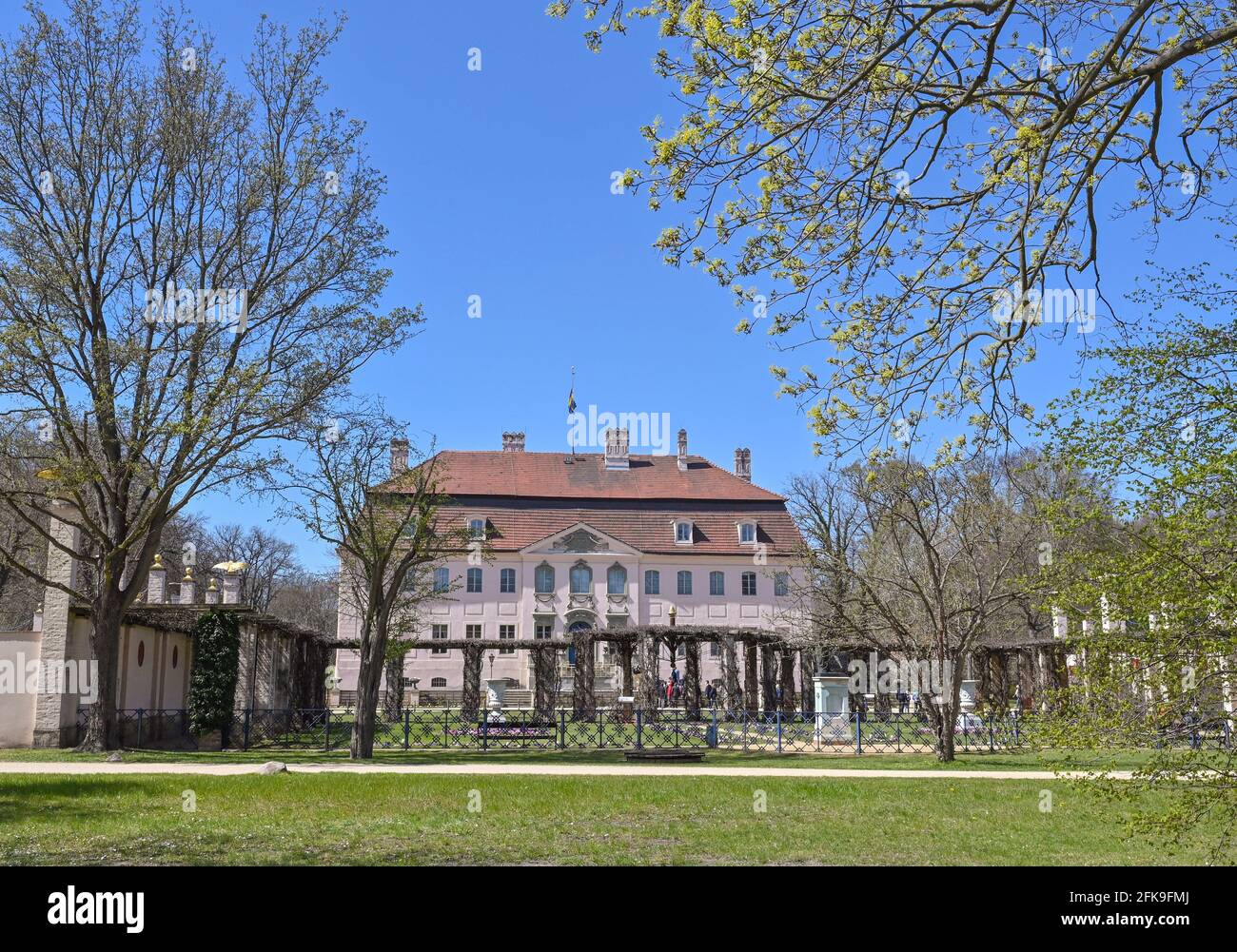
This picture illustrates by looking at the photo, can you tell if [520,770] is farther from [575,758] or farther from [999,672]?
[999,672]

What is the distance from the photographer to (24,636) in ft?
78.5

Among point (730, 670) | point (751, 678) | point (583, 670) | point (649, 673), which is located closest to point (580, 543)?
point (751, 678)

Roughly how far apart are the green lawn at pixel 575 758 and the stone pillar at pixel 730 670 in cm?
1067

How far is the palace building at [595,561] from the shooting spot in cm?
6072

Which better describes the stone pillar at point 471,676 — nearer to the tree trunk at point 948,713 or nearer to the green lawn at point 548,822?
A: the tree trunk at point 948,713

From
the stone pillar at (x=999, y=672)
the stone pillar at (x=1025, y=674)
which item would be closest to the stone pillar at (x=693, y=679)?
the stone pillar at (x=999, y=672)

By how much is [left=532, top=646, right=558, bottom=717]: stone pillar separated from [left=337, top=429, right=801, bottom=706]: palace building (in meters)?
19.3

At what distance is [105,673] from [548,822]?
46.3 ft

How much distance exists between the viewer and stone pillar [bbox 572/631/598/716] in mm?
35406

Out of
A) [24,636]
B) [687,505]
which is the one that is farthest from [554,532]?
[24,636]

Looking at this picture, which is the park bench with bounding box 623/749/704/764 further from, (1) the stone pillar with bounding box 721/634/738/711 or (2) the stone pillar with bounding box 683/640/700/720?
(1) the stone pillar with bounding box 721/634/738/711

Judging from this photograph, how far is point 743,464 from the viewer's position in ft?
235

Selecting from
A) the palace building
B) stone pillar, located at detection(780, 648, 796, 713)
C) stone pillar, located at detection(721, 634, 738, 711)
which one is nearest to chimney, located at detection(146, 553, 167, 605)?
stone pillar, located at detection(721, 634, 738, 711)

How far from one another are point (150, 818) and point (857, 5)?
10.2m
